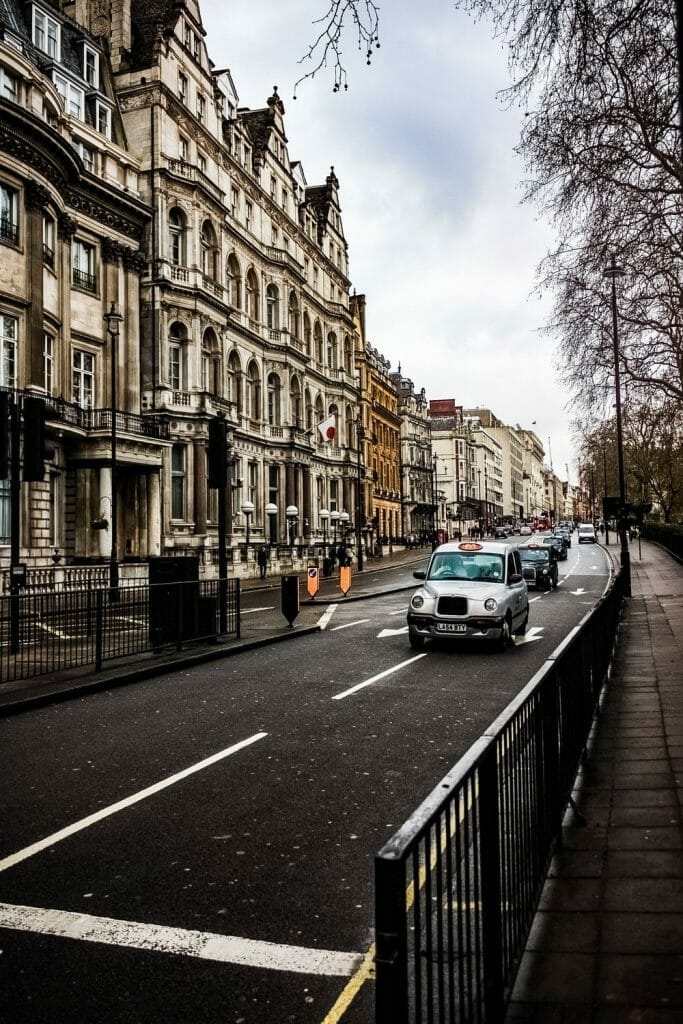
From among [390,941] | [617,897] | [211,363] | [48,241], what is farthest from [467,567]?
[211,363]

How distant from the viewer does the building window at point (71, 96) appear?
3497 cm

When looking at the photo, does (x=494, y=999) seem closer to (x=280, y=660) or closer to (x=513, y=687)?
(x=513, y=687)

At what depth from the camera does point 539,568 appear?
98.5 ft

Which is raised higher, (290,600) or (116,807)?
(290,600)

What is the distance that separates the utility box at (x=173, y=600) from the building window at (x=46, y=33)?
3051 centimetres

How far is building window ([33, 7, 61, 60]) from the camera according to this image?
34281mm

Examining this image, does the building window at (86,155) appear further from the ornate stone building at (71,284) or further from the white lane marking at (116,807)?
the white lane marking at (116,807)

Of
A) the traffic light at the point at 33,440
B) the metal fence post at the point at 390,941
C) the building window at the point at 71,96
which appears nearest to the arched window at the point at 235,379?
the building window at the point at 71,96

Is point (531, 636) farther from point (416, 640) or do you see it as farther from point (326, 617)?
point (326, 617)

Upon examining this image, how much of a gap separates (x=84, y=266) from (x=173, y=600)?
84.7ft

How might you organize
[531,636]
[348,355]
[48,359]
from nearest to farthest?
[531,636] < [48,359] < [348,355]

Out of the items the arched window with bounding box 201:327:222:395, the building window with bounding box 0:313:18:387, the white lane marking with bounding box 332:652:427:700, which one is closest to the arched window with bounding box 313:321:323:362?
the arched window with bounding box 201:327:222:395

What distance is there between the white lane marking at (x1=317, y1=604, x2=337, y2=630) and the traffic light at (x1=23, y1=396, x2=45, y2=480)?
7.33 metres

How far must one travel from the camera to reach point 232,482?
45.2 metres
